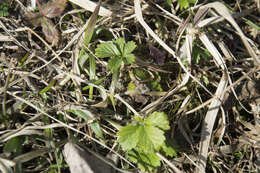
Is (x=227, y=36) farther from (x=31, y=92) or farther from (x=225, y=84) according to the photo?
(x=31, y=92)

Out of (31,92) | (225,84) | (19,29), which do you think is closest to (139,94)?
(225,84)

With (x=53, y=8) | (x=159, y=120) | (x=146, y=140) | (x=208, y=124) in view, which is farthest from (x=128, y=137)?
(x=53, y=8)

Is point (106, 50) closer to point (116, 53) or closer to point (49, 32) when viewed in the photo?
point (116, 53)

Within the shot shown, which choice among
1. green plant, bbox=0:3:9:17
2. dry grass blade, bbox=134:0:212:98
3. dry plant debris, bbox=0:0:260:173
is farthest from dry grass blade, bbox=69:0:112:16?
green plant, bbox=0:3:9:17

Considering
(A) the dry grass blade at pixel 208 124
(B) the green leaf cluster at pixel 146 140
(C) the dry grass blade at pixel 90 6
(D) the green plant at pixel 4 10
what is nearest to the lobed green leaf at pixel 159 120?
(B) the green leaf cluster at pixel 146 140

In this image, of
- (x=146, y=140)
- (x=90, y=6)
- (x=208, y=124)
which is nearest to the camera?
(x=146, y=140)

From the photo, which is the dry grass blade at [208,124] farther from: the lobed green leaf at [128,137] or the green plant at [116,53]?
the green plant at [116,53]
